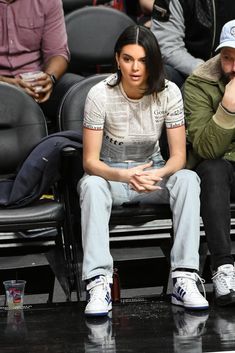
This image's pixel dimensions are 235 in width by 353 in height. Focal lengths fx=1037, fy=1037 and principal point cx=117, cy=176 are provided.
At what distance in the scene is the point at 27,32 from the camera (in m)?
6.89

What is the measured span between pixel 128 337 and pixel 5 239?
126 cm

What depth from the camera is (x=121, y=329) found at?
4.71 m

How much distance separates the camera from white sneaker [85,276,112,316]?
4.85 meters

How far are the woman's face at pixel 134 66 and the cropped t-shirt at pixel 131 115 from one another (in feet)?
0.34

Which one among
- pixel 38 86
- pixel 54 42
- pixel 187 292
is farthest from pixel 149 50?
pixel 54 42

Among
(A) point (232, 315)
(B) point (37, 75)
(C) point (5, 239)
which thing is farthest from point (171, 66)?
(A) point (232, 315)

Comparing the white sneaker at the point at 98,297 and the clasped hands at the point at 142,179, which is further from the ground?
the clasped hands at the point at 142,179

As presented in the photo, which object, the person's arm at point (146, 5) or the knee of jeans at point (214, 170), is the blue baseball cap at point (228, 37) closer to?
the knee of jeans at point (214, 170)

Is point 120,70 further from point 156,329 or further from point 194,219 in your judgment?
point 156,329

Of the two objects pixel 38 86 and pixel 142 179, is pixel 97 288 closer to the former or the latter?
pixel 142 179

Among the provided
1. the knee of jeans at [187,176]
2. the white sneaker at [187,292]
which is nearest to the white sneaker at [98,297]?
the white sneaker at [187,292]

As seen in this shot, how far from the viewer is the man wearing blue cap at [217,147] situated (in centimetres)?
506

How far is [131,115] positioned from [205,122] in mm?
403

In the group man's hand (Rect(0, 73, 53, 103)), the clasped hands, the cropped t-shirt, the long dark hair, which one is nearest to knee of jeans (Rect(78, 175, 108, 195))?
the clasped hands
